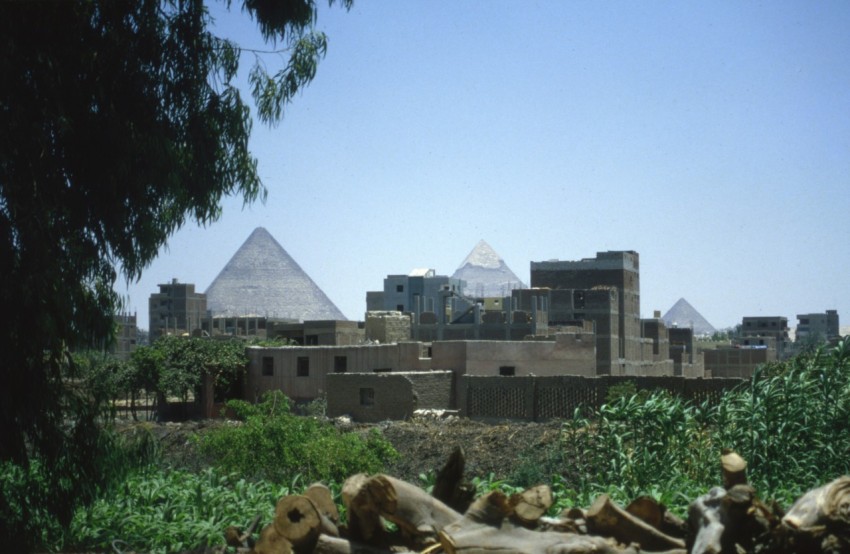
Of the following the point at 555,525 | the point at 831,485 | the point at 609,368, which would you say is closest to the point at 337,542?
the point at 555,525

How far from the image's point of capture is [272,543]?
21.1 feet

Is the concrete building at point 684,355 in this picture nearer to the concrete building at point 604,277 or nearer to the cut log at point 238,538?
the concrete building at point 604,277

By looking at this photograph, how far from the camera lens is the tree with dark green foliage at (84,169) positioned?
346 inches

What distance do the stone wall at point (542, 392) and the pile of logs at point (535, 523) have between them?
61.6 feet

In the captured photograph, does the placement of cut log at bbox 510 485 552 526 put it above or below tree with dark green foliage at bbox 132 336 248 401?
below

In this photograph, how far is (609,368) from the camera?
69.1 metres

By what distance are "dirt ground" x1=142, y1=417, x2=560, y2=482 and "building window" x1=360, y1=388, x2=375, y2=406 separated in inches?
236

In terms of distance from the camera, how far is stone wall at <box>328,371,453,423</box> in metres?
32.2

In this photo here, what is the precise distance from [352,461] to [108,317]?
5.09 m

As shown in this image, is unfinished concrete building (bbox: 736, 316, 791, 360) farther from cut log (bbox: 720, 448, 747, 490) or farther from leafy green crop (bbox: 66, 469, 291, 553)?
cut log (bbox: 720, 448, 747, 490)

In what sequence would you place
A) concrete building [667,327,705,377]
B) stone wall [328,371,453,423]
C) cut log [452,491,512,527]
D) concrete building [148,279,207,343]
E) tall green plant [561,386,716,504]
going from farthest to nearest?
concrete building [148,279,207,343], concrete building [667,327,705,377], stone wall [328,371,453,423], tall green plant [561,386,716,504], cut log [452,491,512,527]

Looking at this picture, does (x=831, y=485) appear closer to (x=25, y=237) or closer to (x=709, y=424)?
(x=709, y=424)

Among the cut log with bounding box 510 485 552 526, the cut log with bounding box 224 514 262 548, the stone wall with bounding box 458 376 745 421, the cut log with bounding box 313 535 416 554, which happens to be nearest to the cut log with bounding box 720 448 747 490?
the cut log with bounding box 510 485 552 526

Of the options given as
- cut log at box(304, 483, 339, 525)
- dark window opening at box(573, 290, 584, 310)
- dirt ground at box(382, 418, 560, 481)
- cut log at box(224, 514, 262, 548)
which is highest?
dark window opening at box(573, 290, 584, 310)
